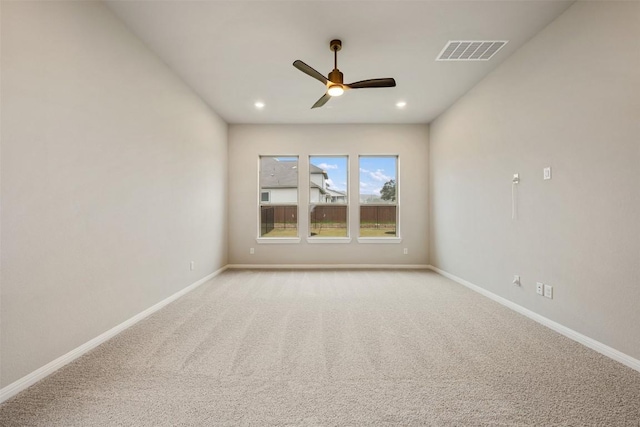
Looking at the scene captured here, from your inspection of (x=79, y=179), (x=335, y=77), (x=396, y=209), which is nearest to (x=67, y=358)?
(x=79, y=179)

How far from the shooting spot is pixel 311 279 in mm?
4648

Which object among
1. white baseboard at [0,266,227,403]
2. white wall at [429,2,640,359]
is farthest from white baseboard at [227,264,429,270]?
white baseboard at [0,266,227,403]

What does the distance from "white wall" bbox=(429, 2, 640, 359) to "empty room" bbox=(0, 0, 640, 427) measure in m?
0.02

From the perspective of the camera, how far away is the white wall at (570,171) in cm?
206

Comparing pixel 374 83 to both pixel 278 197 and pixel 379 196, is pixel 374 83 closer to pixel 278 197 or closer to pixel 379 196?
pixel 379 196

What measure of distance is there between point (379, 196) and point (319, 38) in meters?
3.45

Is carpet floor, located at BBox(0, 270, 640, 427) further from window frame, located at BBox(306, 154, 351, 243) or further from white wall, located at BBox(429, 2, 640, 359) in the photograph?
window frame, located at BBox(306, 154, 351, 243)

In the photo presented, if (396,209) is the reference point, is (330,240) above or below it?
below

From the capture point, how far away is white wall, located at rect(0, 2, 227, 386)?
1731 millimetres

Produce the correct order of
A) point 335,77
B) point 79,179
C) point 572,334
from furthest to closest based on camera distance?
point 335,77, point 572,334, point 79,179

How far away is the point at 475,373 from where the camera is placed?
6.26 ft

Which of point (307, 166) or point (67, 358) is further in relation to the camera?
point (307, 166)

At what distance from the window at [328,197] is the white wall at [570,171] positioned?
2480mm

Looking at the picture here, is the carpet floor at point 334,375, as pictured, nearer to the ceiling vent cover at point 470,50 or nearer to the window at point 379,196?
the window at point 379,196
